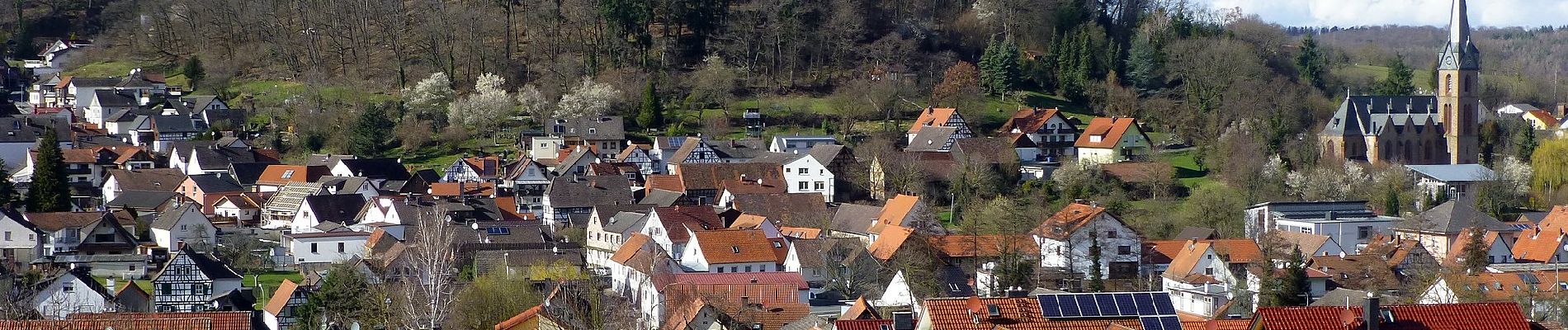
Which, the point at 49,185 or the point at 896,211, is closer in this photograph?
the point at 896,211

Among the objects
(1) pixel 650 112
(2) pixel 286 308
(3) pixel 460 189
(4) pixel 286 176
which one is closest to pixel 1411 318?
(2) pixel 286 308

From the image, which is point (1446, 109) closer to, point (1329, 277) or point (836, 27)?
point (836, 27)

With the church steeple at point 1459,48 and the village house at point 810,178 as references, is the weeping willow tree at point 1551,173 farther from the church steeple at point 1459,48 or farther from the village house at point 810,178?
the village house at point 810,178

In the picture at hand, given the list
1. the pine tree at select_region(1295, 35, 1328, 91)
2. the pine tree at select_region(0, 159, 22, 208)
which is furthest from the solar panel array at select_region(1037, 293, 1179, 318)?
the pine tree at select_region(1295, 35, 1328, 91)

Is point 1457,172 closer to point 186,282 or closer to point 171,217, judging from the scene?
point 171,217

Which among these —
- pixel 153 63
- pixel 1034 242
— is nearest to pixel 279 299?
pixel 1034 242

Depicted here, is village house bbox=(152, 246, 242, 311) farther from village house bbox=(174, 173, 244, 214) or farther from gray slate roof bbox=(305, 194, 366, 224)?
village house bbox=(174, 173, 244, 214)

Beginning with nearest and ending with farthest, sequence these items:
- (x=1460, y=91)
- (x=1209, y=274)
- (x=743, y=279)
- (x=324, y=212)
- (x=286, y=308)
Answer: (x=743, y=279)
(x=286, y=308)
(x=1209, y=274)
(x=324, y=212)
(x=1460, y=91)

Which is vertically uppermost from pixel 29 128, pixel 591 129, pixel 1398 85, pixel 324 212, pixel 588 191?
pixel 1398 85
